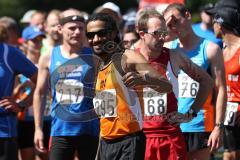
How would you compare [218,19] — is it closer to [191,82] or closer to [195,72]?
[191,82]

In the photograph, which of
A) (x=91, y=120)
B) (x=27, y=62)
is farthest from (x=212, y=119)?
(x=27, y=62)

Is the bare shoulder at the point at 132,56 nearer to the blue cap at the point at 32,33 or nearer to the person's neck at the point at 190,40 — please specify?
the person's neck at the point at 190,40

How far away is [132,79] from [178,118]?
41.1 inches

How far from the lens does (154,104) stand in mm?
7770

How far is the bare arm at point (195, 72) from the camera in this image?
7484 mm

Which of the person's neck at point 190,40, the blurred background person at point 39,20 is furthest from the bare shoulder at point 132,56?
the blurred background person at point 39,20

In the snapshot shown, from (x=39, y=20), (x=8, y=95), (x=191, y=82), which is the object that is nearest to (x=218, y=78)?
(x=191, y=82)

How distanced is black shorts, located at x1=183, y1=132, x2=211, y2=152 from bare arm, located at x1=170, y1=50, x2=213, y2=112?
1.04 metres

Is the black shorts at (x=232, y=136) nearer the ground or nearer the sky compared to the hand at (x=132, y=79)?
nearer the ground

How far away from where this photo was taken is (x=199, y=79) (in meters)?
7.59

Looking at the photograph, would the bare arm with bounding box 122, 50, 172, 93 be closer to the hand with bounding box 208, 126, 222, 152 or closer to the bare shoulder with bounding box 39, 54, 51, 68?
the hand with bounding box 208, 126, 222, 152

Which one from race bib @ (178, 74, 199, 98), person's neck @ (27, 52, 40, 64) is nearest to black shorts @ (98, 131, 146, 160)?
race bib @ (178, 74, 199, 98)

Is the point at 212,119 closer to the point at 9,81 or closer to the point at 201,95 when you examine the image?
the point at 201,95

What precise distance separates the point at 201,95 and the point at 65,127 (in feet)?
5.38
